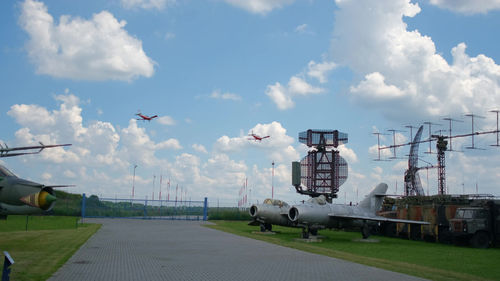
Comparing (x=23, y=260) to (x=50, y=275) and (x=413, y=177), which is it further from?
(x=413, y=177)

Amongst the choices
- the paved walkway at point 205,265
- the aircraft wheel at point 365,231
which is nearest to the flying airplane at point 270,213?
the aircraft wheel at point 365,231

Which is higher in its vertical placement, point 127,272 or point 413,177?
point 413,177

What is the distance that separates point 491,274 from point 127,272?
1089 centimetres

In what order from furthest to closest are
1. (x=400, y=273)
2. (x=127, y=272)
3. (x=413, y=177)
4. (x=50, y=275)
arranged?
(x=413, y=177) → (x=400, y=273) → (x=127, y=272) → (x=50, y=275)

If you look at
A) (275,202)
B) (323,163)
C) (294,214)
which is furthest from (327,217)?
(323,163)

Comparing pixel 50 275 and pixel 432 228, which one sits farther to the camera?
pixel 432 228

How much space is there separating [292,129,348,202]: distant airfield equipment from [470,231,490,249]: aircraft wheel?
29.1 metres

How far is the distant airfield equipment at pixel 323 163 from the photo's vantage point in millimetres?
52594

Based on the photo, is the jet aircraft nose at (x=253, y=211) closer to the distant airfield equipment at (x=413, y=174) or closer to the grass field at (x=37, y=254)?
the grass field at (x=37, y=254)

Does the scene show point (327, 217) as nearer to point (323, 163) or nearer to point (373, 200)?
point (373, 200)

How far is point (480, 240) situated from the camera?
2281 cm

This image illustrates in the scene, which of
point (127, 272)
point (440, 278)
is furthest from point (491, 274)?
point (127, 272)

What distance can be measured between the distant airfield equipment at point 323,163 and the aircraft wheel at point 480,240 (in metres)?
29.1

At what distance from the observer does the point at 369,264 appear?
14.2m
